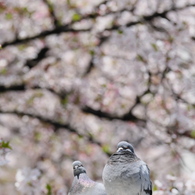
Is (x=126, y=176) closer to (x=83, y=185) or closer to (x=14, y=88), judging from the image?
(x=83, y=185)

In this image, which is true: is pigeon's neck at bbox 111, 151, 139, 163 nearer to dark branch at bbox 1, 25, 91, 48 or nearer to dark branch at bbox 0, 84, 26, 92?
dark branch at bbox 1, 25, 91, 48

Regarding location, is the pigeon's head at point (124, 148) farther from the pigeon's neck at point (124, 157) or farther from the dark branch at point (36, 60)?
the dark branch at point (36, 60)

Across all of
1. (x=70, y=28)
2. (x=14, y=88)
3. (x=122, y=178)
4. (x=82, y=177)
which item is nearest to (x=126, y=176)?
(x=122, y=178)

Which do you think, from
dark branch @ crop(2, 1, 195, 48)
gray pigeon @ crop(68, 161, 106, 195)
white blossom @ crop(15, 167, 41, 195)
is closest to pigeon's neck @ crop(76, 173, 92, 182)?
gray pigeon @ crop(68, 161, 106, 195)

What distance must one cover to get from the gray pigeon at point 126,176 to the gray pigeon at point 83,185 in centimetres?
9

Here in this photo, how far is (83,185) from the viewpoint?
115 inches

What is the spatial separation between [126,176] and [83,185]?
0.27 metres

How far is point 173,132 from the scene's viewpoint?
6.89 metres

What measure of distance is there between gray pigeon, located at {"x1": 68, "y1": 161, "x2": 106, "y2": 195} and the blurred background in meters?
3.87

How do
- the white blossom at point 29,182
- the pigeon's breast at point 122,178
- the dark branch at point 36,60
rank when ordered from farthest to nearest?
the dark branch at point 36,60, the white blossom at point 29,182, the pigeon's breast at point 122,178

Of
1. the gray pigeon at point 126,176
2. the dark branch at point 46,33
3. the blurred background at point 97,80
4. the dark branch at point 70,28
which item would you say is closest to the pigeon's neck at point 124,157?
the gray pigeon at point 126,176

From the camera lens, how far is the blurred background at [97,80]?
23.9ft

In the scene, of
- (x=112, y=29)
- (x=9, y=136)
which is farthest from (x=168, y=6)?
(x=9, y=136)

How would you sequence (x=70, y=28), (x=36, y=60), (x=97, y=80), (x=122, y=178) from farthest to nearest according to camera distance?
1. (x=97, y=80)
2. (x=36, y=60)
3. (x=70, y=28)
4. (x=122, y=178)
